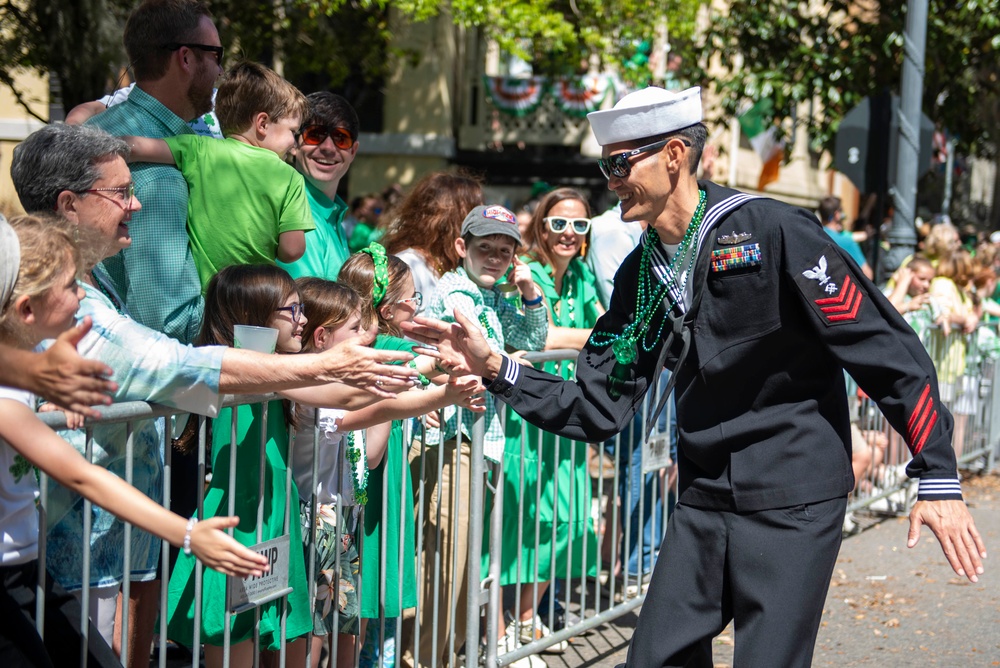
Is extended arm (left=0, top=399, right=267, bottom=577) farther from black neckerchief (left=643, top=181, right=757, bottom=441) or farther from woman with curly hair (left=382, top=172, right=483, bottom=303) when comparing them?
woman with curly hair (left=382, top=172, right=483, bottom=303)

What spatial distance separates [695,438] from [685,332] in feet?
1.02

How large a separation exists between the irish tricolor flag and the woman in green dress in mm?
8903

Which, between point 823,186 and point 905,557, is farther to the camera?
point 823,186

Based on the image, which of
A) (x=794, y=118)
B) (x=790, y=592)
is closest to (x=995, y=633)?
(x=790, y=592)

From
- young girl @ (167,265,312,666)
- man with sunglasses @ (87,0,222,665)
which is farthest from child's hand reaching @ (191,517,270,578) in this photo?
man with sunglasses @ (87,0,222,665)

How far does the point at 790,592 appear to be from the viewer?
337 centimetres

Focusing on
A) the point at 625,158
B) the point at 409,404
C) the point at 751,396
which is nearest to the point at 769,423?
the point at 751,396

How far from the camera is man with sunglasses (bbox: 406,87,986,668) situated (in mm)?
3305

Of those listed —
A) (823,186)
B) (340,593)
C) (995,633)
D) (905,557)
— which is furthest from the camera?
(823,186)

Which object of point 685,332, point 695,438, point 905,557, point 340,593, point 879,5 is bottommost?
point 905,557

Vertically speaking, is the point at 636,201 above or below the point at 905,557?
above

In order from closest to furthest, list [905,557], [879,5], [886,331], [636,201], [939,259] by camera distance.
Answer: [886,331], [636,201], [905,557], [939,259], [879,5]

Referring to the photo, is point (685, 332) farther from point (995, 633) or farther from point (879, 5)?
point (879, 5)

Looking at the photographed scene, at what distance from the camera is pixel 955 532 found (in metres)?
3.21
